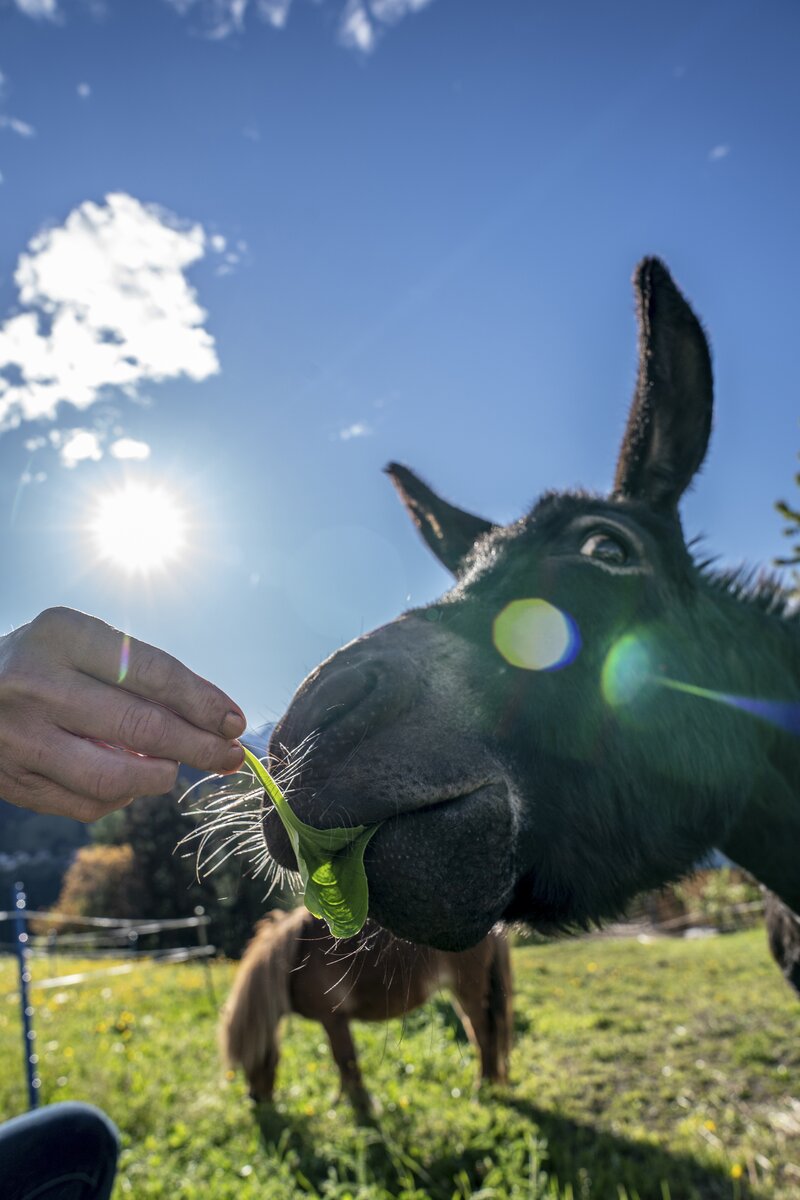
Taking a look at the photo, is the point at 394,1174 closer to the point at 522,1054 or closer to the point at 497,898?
the point at 522,1054

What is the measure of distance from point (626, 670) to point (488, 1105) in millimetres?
5186

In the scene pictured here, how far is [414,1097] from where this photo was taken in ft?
19.6

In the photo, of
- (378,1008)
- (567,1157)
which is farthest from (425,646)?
(378,1008)

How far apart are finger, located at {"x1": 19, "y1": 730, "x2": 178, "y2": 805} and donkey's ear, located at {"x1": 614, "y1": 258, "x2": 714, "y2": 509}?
219 centimetres

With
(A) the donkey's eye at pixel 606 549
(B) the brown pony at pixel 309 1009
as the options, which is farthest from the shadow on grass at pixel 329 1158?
(A) the donkey's eye at pixel 606 549

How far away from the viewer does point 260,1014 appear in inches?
240

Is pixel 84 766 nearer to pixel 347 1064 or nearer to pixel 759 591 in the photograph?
pixel 759 591

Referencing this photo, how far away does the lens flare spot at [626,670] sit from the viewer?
2.22m

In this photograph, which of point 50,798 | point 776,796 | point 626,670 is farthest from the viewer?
point 776,796

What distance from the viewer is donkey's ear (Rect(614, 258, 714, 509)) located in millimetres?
2531

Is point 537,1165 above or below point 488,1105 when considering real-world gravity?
above

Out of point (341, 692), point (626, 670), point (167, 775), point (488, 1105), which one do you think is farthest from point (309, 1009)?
point (167, 775)

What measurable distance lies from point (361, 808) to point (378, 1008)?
5261mm

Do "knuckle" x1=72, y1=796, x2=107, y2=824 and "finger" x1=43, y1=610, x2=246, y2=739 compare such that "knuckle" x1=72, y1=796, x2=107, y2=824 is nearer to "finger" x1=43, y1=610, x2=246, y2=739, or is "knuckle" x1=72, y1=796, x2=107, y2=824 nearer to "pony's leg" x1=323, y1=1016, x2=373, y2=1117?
"finger" x1=43, y1=610, x2=246, y2=739
